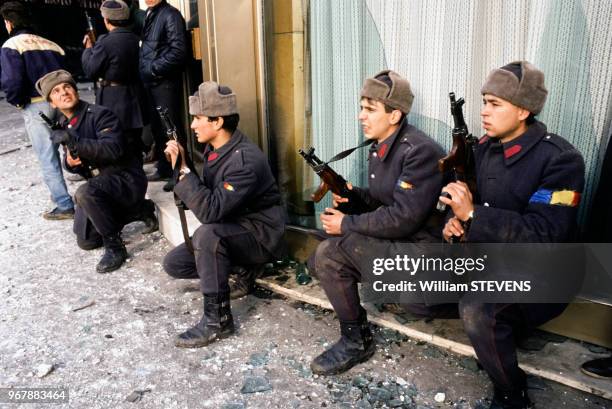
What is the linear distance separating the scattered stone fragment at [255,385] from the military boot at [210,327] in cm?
44

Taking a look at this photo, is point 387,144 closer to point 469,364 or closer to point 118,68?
point 469,364

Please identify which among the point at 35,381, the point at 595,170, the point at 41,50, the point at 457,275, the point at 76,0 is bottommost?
the point at 35,381

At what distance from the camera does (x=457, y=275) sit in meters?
2.80

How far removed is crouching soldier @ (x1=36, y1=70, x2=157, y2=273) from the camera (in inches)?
172

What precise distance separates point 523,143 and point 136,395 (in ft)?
7.98

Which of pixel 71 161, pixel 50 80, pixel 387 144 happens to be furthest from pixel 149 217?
pixel 387 144

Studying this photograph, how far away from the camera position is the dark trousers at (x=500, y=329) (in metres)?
2.37

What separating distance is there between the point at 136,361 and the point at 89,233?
2026 mm

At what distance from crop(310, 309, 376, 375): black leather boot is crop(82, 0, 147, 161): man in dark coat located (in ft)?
10.5

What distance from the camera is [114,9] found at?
16.8ft

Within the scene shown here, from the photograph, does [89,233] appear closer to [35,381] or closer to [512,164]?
[35,381]

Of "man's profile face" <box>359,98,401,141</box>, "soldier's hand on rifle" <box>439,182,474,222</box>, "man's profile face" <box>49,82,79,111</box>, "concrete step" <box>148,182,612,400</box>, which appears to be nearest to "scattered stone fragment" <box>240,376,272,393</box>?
"concrete step" <box>148,182,612,400</box>

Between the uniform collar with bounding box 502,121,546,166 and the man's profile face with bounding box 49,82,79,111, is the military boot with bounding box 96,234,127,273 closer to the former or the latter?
the man's profile face with bounding box 49,82,79,111

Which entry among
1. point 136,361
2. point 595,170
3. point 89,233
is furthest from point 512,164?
point 89,233
